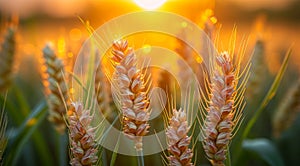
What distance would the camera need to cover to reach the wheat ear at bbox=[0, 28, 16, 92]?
3.06 meters

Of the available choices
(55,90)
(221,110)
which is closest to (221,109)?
(221,110)

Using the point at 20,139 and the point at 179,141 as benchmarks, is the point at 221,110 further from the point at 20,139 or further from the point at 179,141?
the point at 20,139

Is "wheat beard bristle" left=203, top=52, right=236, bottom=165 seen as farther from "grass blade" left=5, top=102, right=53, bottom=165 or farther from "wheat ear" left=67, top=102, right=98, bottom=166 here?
"grass blade" left=5, top=102, right=53, bottom=165

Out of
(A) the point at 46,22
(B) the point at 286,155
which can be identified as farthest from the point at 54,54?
(A) the point at 46,22

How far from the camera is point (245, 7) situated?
21.0 m

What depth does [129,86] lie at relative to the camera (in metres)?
1.59

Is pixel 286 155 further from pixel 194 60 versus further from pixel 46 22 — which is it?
pixel 46 22

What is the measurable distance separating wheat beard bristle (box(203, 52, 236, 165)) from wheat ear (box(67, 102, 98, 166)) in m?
0.39

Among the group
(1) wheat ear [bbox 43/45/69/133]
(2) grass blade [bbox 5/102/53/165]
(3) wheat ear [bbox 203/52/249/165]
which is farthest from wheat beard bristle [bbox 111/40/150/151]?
(2) grass blade [bbox 5/102/53/165]

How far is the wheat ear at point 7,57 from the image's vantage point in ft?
10.0

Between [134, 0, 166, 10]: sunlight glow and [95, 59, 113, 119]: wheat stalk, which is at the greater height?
[134, 0, 166, 10]: sunlight glow

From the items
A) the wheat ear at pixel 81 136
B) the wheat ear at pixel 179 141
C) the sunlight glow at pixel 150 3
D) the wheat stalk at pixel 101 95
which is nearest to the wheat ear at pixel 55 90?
the wheat stalk at pixel 101 95

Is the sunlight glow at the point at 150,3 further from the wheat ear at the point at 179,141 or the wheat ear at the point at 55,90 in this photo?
the wheat ear at the point at 179,141

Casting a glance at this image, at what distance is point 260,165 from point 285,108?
586 mm
